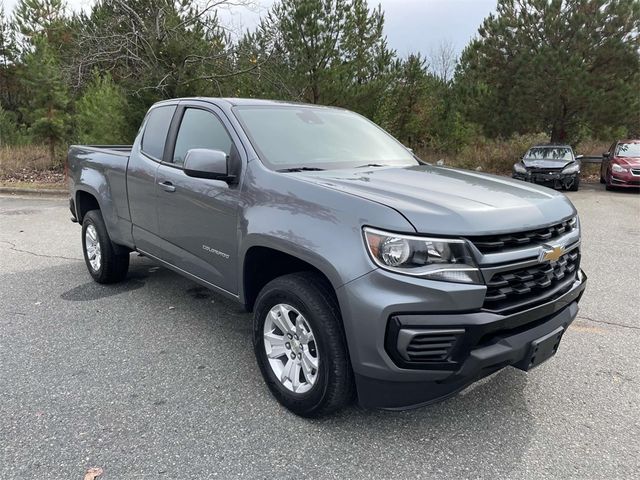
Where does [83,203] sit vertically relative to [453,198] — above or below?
below

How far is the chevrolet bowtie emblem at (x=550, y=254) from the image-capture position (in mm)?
2556

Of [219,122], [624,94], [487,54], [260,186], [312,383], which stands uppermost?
[487,54]

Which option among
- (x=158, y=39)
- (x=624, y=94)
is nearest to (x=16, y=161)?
(x=158, y=39)

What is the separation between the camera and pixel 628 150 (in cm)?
1488

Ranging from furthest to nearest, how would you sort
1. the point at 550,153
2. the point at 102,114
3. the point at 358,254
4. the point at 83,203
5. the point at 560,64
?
the point at 560,64 < the point at 550,153 < the point at 102,114 < the point at 83,203 < the point at 358,254

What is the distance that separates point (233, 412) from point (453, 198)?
175cm

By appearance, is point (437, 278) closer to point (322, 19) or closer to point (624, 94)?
point (322, 19)

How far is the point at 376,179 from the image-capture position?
9.94ft

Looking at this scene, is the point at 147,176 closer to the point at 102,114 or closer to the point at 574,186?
the point at 102,114

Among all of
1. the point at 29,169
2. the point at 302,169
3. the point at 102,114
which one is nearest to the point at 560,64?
the point at 102,114

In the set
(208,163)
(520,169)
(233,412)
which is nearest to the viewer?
(233,412)

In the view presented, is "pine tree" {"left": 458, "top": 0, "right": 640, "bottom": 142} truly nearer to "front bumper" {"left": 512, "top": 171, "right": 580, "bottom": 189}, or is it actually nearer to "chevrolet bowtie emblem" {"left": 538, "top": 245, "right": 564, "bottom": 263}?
"front bumper" {"left": 512, "top": 171, "right": 580, "bottom": 189}

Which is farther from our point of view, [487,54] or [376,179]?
[487,54]

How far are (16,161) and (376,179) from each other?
1788cm
